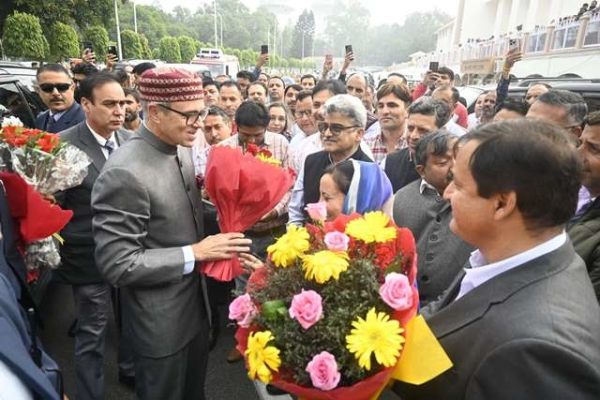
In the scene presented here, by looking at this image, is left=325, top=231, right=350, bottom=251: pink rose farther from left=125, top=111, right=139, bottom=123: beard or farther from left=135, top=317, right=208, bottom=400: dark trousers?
left=125, top=111, right=139, bottom=123: beard

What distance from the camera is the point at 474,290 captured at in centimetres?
124

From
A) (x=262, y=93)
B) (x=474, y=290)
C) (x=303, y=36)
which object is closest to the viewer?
(x=474, y=290)

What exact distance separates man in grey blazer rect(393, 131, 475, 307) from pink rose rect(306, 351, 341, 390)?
1286 mm

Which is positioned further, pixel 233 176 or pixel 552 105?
pixel 552 105

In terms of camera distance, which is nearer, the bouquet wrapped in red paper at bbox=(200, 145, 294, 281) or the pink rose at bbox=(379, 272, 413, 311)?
the pink rose at bbox=(379, 272, 413, 311)

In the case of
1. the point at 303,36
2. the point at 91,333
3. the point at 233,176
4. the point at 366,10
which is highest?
the point at 366,10

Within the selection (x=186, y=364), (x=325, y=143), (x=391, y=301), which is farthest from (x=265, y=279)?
(x=325, y=143)

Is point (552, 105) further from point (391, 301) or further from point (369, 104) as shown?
point (369, 104)

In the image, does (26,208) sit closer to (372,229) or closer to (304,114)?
(372,229)

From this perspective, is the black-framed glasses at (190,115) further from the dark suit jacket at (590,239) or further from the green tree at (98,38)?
the green tree at (98,38)

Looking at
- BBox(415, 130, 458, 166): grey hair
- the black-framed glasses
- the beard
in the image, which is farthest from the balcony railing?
the black-framed glasses

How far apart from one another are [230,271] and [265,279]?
677 millimetres

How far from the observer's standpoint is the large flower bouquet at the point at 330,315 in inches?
41.0

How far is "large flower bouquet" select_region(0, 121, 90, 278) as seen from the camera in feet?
6.62
